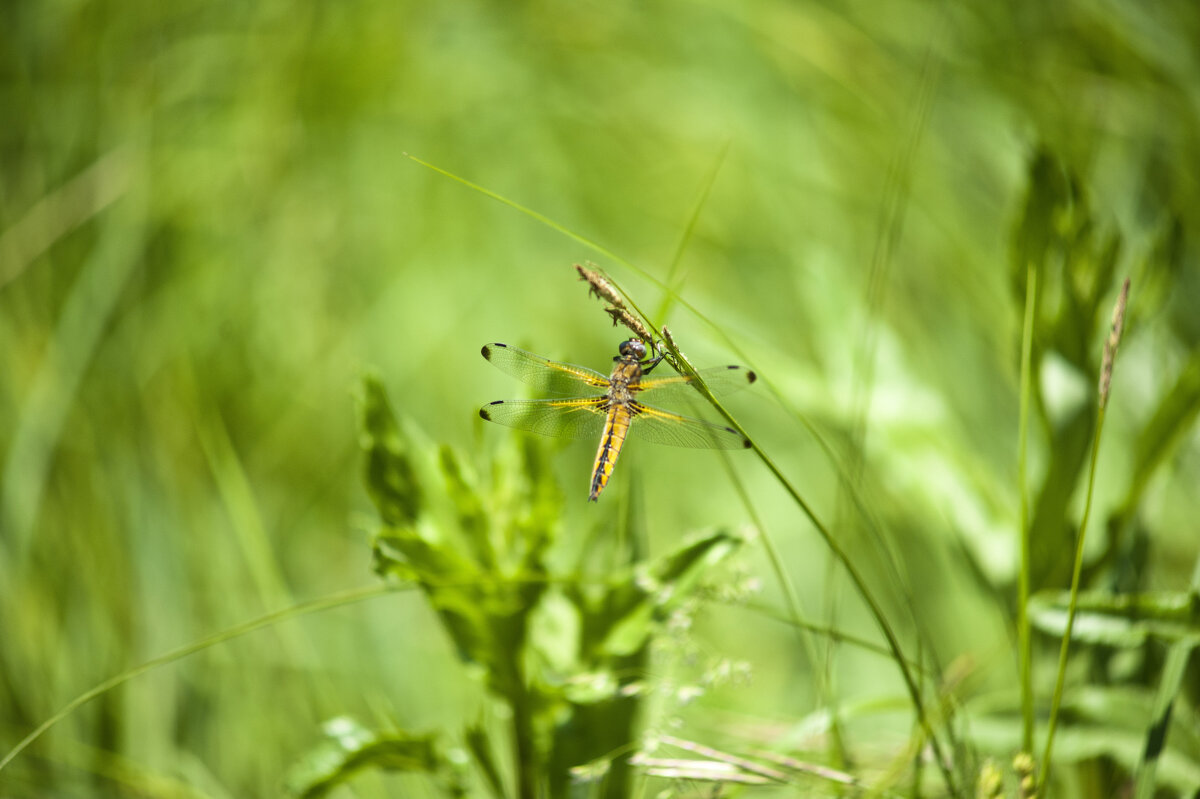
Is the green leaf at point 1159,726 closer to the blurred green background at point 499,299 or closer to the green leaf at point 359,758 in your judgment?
the blurred green background at point 499,299

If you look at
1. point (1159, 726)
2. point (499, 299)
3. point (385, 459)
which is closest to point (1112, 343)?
point (1159, 726)

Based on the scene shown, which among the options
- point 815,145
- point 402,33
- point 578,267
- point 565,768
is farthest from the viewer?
point 402,33

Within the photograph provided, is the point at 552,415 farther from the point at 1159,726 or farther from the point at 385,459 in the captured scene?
the point at 1159,726

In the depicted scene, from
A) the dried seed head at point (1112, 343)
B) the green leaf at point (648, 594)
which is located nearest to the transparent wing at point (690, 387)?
the green leaf at point (648, 594)

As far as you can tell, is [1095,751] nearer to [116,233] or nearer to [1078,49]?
[1078,49]

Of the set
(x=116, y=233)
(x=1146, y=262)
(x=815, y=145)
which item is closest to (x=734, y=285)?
(x=815, y=145)

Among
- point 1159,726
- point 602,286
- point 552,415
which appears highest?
point 602,286
